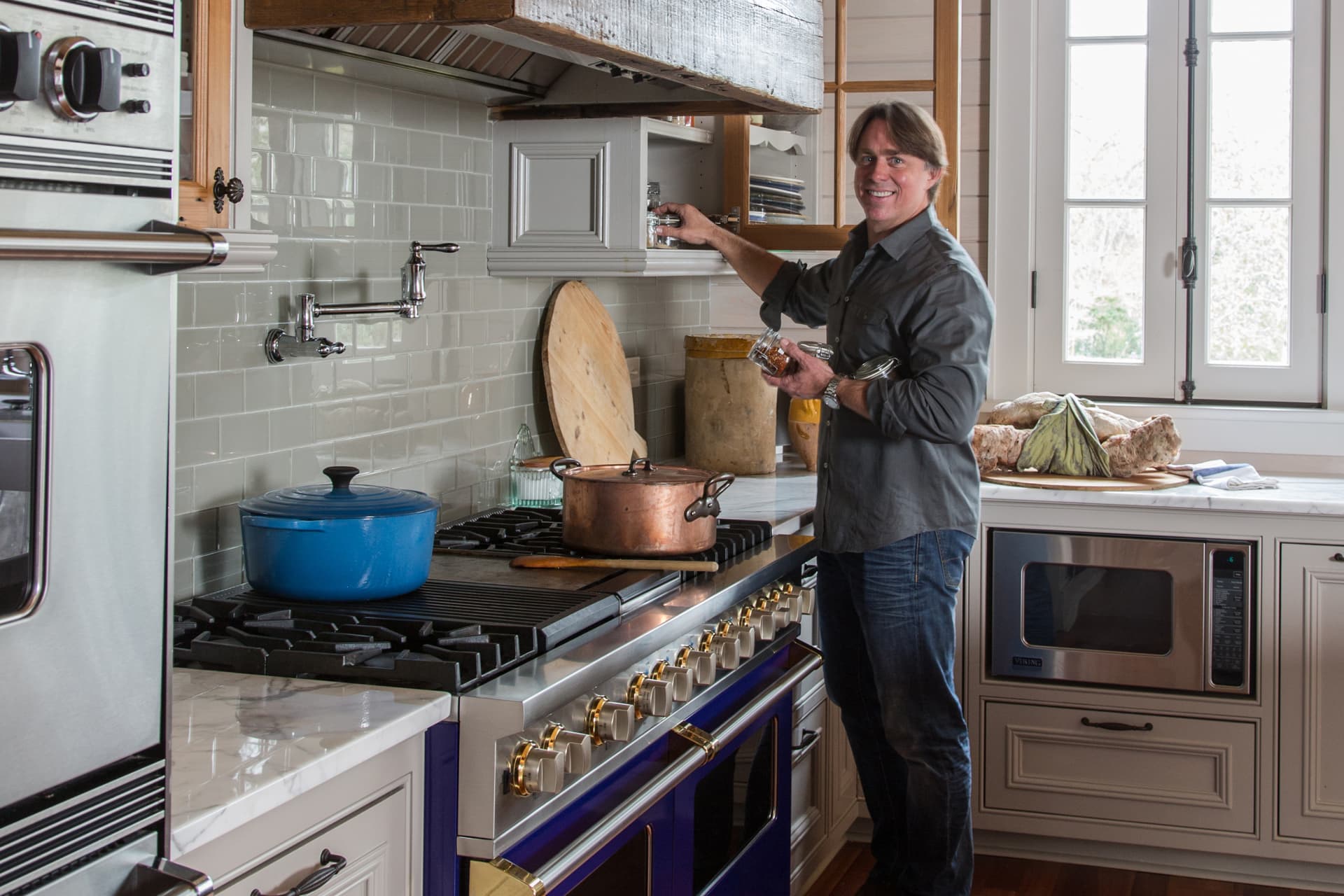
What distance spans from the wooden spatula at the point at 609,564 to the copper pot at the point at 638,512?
0.03 metres

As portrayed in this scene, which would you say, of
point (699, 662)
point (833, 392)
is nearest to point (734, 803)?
point (699, 662)

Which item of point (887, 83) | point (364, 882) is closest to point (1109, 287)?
point (887, 83)

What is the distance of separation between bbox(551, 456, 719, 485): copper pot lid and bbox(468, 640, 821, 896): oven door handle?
0.43m

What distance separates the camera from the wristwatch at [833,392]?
2891 mm

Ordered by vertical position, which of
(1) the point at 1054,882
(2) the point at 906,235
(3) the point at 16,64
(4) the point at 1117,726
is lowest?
(1) the point at 1054,882

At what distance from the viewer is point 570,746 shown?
191cm

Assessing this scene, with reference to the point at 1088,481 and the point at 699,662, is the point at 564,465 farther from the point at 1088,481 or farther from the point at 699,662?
the point at 1088,481

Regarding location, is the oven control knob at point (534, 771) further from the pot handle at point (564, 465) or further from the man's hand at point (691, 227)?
the man's hand at point (691, 227)

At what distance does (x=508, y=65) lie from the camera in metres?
3.04

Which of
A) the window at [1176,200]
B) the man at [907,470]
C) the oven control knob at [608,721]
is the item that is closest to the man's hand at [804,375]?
the man at [907,470]

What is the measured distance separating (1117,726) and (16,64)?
3266 millimetres

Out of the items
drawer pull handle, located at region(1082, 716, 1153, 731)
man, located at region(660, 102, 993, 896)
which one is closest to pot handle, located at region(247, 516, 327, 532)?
man, located at region(660, 102, 993, 896)

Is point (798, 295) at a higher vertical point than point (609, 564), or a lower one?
higher

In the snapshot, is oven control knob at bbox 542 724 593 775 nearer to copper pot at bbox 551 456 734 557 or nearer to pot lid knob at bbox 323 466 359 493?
pot lid knob at bbox 323 466 359 493
